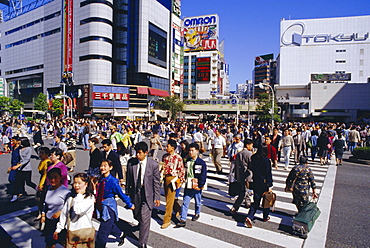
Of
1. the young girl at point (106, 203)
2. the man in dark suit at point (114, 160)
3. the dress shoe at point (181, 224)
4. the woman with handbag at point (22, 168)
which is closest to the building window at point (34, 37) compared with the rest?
the woman with handbag at point (22, 168)

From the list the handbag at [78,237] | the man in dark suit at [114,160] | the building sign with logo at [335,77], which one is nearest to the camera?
the handbag at [78,237]

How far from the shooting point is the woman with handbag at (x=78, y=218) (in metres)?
3.51

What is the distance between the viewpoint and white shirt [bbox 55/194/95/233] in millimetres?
3512

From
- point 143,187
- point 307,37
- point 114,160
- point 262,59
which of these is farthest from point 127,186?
point 262,59

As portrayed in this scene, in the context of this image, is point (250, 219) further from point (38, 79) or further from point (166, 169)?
point (38, 79)

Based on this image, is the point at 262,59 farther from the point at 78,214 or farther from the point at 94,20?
the point at 78,214

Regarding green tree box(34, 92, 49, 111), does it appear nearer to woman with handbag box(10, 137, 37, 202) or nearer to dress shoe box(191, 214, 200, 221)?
woman with handbag box(10, 137, 37, 202)

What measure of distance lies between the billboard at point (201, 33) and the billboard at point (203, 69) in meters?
6.52

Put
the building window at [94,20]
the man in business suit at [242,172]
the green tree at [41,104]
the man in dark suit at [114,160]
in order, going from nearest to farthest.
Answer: the man in business suit at [242,172], the man in dark suit at [114,160], the building window at [94,20], the green tree at [41,104]

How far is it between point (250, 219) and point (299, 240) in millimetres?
966

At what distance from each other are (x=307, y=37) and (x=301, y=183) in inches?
3432

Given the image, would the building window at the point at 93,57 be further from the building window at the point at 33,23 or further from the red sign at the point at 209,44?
the red sign at the point at 209,44

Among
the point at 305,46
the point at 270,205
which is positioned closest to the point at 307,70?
the point at 305,46

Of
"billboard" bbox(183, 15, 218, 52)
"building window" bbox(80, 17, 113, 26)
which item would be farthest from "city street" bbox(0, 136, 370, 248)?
"billboard" bbox(183, 15, 218, 52)
